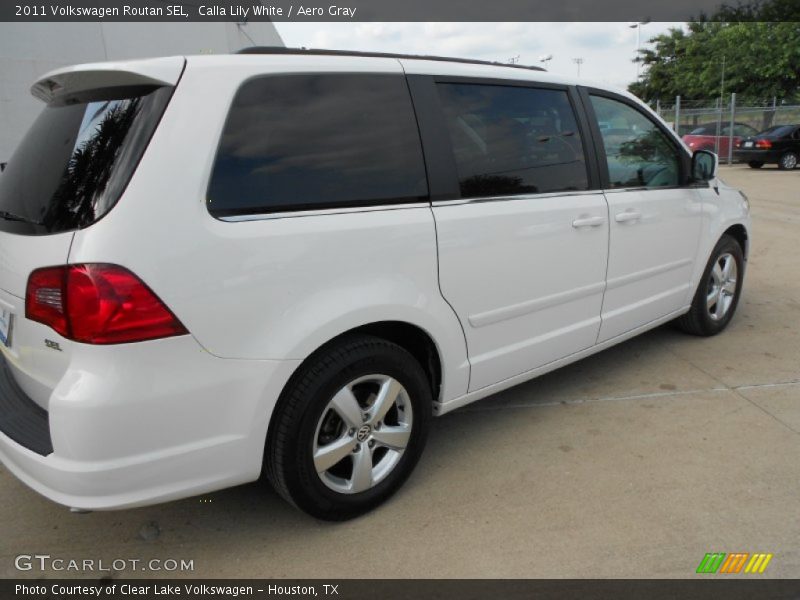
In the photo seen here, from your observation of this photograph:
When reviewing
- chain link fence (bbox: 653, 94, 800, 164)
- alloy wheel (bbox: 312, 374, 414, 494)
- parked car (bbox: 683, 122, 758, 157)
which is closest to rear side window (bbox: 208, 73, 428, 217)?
alloy wheel (bbox: 312, 374, 414, 494)

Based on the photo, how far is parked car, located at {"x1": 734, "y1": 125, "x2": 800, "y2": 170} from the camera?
17719mm

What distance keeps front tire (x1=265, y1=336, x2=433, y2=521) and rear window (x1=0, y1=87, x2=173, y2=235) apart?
2.88ft

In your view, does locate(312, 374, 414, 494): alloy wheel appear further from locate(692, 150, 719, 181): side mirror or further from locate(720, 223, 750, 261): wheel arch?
locate(720, 223, 750, 261): wheel arch

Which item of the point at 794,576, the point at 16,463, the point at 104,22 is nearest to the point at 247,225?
the point at 16,463

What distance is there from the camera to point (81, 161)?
203 centimetres

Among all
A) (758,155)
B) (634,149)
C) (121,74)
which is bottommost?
(758,155)

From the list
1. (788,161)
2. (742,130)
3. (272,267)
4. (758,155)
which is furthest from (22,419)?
(742,130)

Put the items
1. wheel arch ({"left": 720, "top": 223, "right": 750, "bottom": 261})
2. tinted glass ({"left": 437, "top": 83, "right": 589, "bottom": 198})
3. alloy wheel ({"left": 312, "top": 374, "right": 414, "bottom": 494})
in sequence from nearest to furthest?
alloy wheel ({"left": 312, "top": 374, "right": 414, "bottom": 494})
tinted glass ({"left": 437, "top": 83, "right": 589, "bottom": 198})
wheel arch ({"left": 720, "top": 223, "right": 750, "bottom": 261})

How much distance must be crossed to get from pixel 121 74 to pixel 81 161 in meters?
0.31

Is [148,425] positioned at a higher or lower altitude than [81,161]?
lower

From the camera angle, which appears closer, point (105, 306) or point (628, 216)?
point (105, 306)

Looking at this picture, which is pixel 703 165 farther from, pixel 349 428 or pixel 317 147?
pixel 349 428

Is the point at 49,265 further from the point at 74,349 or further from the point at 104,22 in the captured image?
the point at 104,22

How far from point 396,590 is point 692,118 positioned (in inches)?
974
